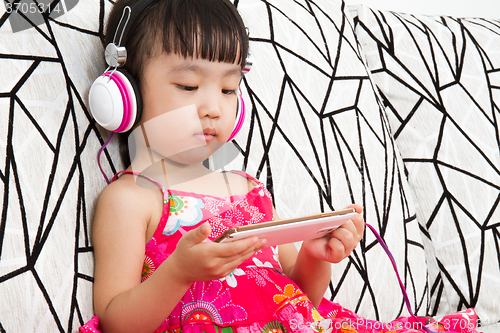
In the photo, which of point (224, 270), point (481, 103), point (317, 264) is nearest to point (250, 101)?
point (317, 264)

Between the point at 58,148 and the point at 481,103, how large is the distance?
1.16m

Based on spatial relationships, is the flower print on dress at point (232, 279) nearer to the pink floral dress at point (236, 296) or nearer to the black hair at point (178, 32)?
the pink floral dress at point (236, 296)

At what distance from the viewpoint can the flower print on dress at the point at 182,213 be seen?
2.43 feet

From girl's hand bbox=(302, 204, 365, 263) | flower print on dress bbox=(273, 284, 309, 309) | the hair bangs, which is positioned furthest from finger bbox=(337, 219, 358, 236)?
the hair bangs

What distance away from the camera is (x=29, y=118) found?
25.7 inches

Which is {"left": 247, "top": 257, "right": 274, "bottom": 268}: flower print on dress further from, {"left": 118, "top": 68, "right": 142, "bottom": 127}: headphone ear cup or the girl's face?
{"left": 118, "top": 68, "right": 142, "bottom": 127}: headphone ear cup

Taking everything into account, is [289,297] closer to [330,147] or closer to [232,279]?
[232,279]

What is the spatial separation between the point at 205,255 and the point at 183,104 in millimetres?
288

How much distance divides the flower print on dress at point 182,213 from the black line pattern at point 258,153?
127 mm

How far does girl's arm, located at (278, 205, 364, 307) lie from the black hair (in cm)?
36

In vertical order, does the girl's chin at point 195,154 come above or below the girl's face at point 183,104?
below

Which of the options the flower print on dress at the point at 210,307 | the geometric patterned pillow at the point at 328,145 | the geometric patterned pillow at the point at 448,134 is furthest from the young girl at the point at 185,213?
the geometric patterned pillow at the point at 448,134

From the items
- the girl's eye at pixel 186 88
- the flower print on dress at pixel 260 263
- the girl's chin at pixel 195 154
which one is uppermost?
the girl's eye at pixel 186 88

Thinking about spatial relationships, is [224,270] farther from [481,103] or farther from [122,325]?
[481,103]
